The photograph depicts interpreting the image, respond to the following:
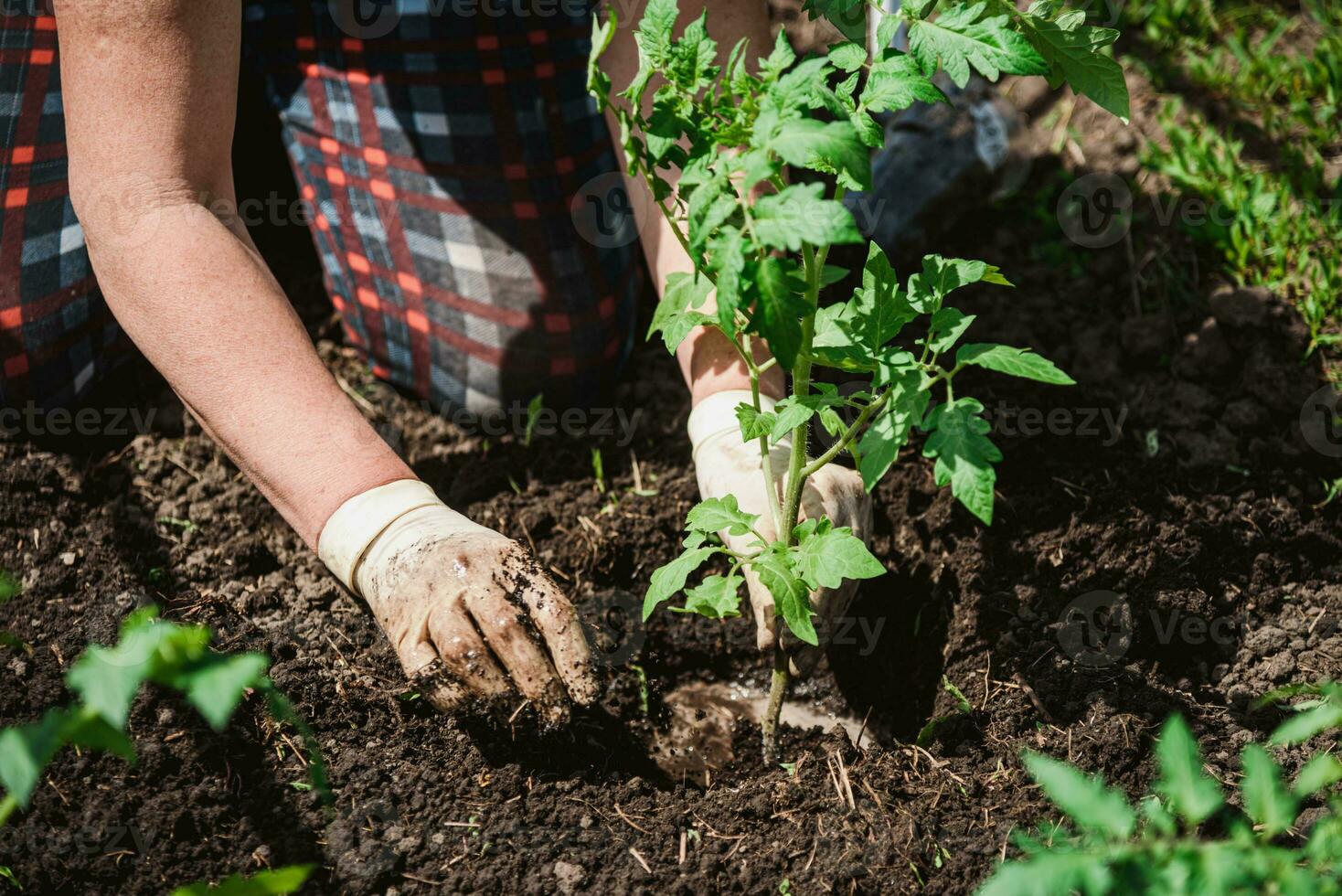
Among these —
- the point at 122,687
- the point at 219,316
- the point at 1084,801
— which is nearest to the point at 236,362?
the point at 219,316

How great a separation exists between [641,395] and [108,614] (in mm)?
1179

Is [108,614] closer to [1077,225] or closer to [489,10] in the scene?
[489,10]

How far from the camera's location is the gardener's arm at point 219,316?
1.61 m

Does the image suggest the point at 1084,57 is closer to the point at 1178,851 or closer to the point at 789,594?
the point at 789,594

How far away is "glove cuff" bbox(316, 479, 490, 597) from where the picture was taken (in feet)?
5.46

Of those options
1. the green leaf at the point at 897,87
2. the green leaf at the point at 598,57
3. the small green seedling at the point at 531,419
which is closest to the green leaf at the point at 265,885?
the green leaf at the point at 598,57

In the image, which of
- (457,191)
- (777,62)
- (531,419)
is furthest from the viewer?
(457,191)

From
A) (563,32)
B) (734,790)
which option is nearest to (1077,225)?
(563,32)

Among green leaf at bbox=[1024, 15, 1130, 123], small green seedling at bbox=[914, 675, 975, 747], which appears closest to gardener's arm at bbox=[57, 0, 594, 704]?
small green seedling at bbox=[914, 675, 975, 747]

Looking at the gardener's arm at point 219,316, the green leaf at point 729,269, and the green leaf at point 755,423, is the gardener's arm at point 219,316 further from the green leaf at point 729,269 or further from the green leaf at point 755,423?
the green leaf at point 729,269

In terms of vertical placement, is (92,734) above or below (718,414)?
above

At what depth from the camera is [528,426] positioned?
229 cm

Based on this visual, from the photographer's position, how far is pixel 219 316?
172 cm

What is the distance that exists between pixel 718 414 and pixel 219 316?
875 mm
